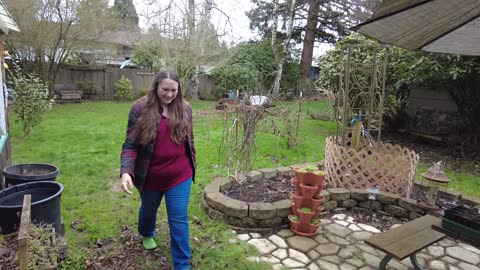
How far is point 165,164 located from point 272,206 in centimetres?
141

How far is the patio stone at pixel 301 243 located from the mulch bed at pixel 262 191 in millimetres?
599

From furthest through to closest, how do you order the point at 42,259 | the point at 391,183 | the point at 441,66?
the point at 441,66 → the point at 391,183 → the point at 42,259

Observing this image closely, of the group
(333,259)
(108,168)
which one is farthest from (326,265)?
(108,168)

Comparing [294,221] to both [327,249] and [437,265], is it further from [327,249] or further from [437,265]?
[437,265]

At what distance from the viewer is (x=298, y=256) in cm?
284

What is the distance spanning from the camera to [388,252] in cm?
227

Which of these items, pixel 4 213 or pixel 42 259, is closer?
pixel 42 259

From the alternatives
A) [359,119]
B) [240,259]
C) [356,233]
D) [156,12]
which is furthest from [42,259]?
[156,12]

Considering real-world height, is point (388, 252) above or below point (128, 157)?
below

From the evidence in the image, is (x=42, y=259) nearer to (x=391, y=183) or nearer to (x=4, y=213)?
(x=4, y=213)

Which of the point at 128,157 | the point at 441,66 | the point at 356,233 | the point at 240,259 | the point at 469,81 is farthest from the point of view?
the point at 469,81

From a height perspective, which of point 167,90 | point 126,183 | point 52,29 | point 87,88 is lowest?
point 126,183

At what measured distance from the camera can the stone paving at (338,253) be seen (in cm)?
275

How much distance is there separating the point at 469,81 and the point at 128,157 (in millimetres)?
7151
